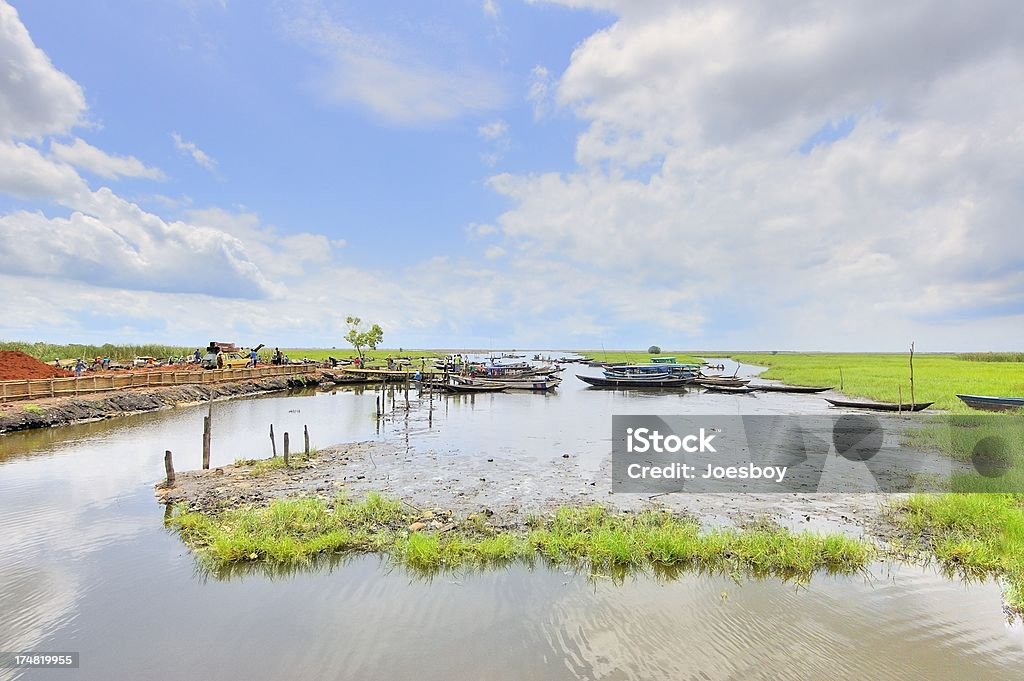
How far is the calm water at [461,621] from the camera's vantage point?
294 inches

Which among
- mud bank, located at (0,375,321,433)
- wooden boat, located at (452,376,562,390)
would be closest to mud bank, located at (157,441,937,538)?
mud bank, located at (0,375,321,433)

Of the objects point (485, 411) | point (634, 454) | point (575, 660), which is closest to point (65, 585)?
point (575, 660)

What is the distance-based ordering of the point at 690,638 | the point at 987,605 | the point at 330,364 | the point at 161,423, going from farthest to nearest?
the point at 330,364, the point at 161,423, the point at 987,605, the point at 690,638

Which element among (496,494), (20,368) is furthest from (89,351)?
(496,494)

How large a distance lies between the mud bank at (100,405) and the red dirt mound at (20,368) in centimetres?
444

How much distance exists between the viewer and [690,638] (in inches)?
320

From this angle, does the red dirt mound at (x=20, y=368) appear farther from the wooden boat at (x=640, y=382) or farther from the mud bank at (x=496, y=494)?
the wooden boat at (x=640, y=382)

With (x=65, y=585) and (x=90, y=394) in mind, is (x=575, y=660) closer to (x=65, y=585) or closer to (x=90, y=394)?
(x=65, y=585)

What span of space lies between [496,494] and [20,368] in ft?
131

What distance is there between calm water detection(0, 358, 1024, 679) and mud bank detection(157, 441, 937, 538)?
8.85ft

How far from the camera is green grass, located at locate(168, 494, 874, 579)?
1080 cm

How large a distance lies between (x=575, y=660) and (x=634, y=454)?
1705cm

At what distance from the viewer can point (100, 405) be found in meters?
32.8

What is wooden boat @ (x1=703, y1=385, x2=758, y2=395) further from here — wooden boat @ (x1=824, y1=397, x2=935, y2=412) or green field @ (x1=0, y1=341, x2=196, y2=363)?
green field @ (x1=0, y1=341, x2=196, y2=363)
